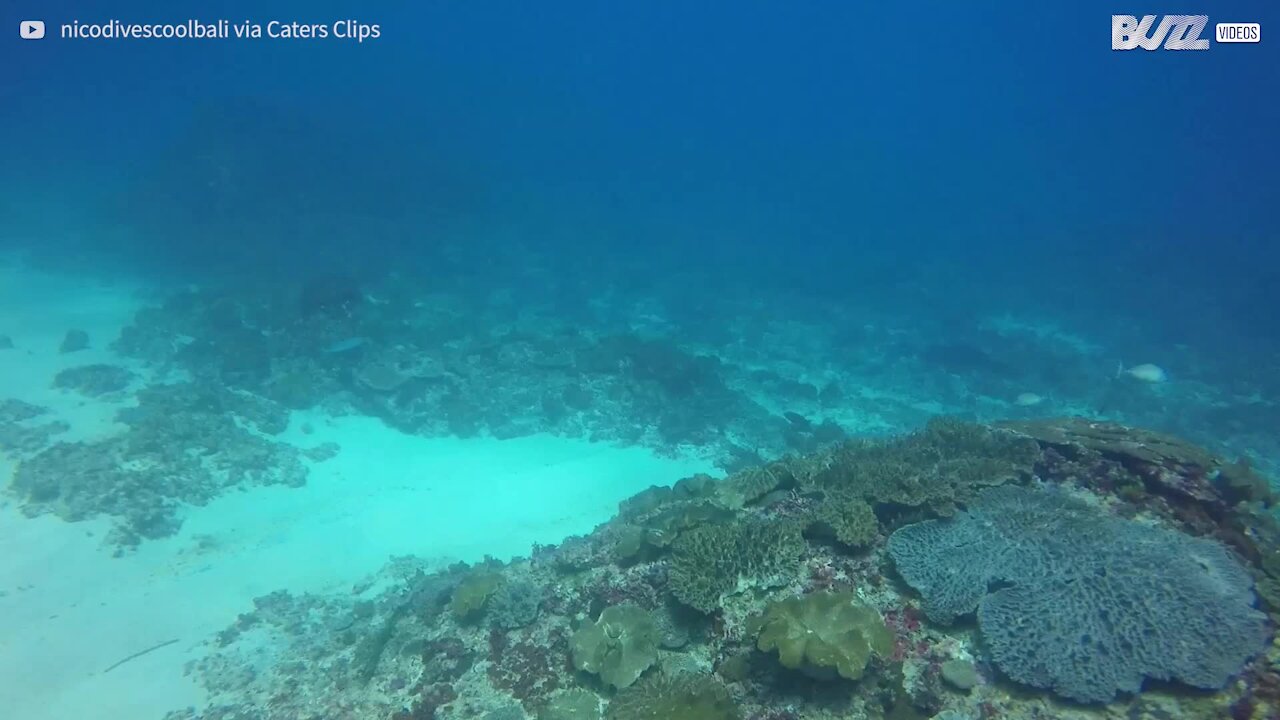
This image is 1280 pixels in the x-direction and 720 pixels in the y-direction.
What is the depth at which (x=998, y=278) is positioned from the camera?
53.7m

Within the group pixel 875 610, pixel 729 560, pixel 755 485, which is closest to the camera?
pixel 875 610

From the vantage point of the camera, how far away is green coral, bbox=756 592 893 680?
17.9 feet

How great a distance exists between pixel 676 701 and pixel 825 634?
4.98ft

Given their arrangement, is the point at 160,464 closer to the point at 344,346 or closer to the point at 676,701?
the point at 344,346

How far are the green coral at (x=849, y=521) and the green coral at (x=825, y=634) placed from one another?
0.94m

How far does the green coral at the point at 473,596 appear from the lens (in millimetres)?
8000

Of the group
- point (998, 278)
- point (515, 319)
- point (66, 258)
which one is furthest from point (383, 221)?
point (998, 278)

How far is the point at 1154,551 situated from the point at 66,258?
1882 inches

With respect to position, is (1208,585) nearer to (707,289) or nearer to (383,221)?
(707,289)

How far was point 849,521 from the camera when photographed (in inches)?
277

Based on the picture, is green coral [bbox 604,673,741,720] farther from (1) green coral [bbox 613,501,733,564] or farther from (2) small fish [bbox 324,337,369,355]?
(2) small fish [bbox 324,337,369,355]

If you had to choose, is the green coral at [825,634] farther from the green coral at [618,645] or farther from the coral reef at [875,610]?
the green coral at [618,645]

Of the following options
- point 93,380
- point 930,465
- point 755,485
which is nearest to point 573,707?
point 755,485

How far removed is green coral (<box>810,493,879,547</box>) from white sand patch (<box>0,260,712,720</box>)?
10437 mm
